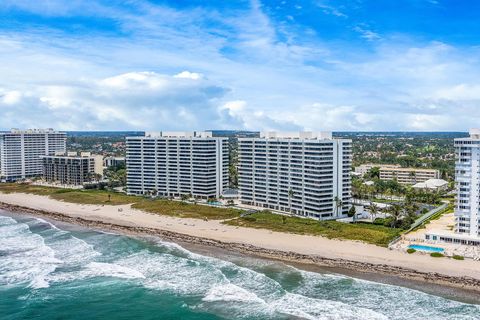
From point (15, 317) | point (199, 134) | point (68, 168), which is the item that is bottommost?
point (15, 317)

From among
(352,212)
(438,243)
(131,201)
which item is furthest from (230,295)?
(131,201)

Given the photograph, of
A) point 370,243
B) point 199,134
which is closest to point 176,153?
point 199,134

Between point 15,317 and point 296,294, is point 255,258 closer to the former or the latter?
point 296,294

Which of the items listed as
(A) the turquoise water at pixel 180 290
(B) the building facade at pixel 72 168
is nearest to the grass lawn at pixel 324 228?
(A) the turquoise water at pixel 180 290

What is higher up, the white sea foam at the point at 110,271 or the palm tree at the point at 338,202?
the palm tree at the point at 338,202

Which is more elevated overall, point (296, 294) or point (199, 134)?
point (199, 134)

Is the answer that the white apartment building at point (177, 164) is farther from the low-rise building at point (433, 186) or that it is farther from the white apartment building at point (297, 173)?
the low-rise building at point (433, 186)

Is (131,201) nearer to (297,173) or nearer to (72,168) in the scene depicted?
(297,173)
